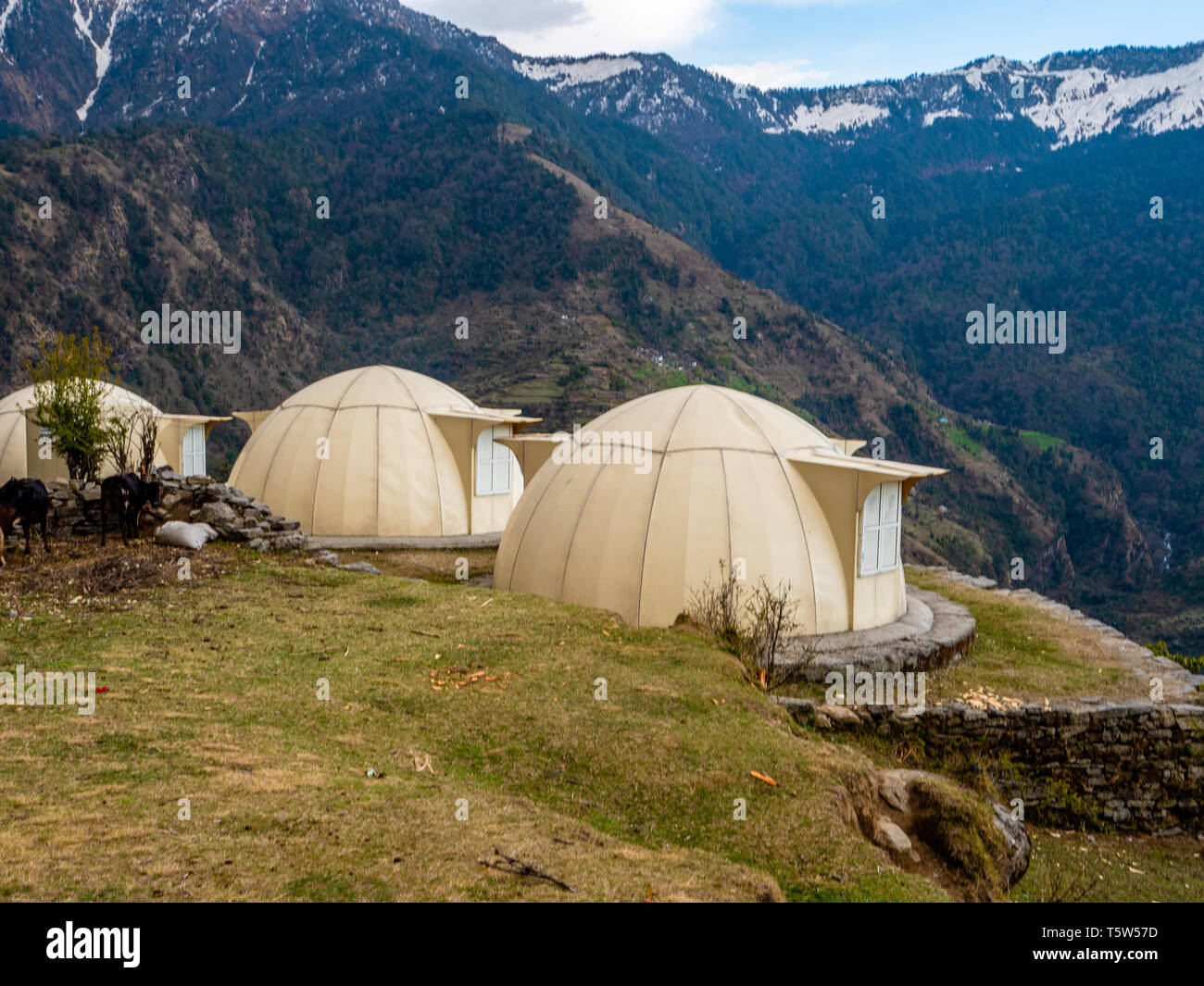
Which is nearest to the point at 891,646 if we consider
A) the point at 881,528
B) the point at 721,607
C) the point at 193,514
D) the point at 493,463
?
the point at 881,528

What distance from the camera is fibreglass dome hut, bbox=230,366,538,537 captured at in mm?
21281

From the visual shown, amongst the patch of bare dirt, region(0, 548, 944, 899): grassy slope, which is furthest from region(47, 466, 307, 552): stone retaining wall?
region(0, 548, 944, 899): grassy slope

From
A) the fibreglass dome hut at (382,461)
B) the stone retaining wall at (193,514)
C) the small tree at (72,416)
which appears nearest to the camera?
the stone retaining wall at (193,514)

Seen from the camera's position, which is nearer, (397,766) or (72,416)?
(397,766)

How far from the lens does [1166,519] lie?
370ft

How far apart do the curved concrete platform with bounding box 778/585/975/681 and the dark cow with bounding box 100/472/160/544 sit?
10139mm

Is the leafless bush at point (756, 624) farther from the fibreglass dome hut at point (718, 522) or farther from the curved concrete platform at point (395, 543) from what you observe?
the curved concrete platform at point (395, 543)

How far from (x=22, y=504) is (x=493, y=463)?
11.0m

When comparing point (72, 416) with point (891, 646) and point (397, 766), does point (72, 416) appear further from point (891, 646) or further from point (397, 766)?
point (891, 646)

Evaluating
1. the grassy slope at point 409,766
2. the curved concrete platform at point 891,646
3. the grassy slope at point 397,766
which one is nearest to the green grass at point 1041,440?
the curved concrete platform at point 891,646

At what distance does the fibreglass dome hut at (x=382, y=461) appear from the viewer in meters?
21.3

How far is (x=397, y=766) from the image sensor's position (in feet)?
23.5

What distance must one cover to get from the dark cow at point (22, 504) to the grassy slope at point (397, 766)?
9.50 ft

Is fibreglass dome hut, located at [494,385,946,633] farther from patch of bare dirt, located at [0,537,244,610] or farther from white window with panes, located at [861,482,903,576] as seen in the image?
patch of bare dirt, located at [0,537,244,610]
